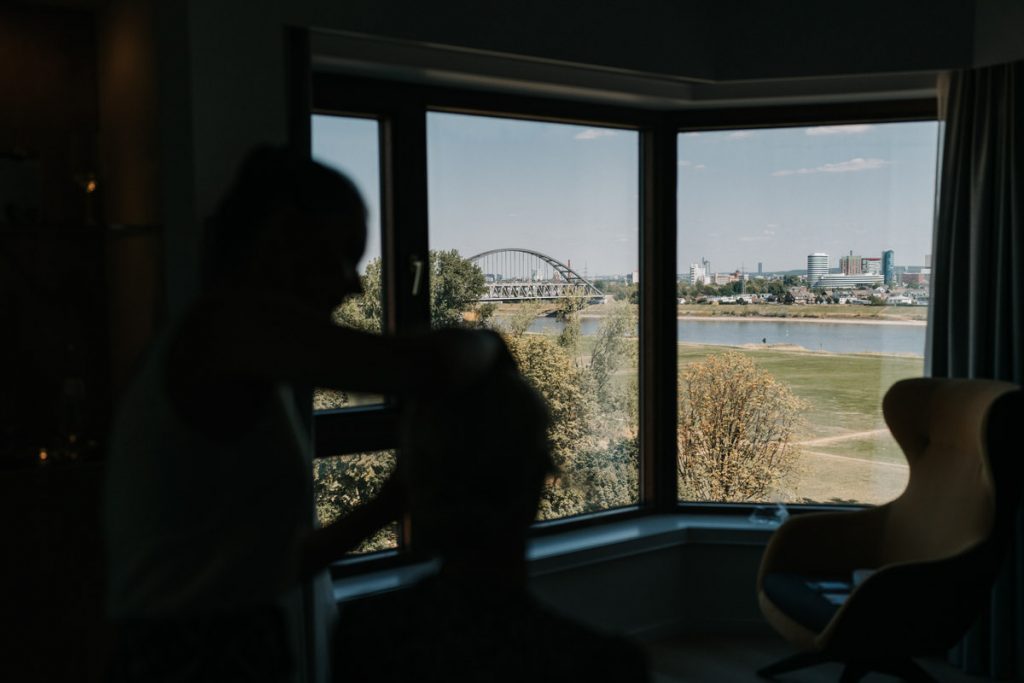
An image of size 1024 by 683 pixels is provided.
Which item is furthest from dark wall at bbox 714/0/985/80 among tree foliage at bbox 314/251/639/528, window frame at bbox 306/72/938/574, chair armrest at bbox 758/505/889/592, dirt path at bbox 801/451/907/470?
chair armrest at bbox 758/505/889/592

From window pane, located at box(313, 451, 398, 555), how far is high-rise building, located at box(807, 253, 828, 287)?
1.84m

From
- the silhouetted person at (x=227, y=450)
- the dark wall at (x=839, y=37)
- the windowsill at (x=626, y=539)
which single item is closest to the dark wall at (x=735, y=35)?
the dark wall at (x=839, y=37)

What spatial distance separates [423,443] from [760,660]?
2.68m

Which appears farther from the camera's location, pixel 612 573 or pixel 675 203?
pixel 675 203

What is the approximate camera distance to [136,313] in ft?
7.31

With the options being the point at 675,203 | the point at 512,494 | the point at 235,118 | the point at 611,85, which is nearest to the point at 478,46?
the point at 611,85

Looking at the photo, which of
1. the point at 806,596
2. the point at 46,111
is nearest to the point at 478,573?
the point at 46,111

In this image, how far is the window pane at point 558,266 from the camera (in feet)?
10.5

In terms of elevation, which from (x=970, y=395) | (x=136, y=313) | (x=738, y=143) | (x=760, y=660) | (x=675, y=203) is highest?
(x=738, y=143)

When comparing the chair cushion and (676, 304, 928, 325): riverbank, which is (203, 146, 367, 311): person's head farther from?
(676, 304, 928, 325): riverbank

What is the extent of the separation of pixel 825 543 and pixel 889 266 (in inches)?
46.7

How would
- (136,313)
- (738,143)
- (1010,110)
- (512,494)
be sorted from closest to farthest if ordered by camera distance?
(512,494) < (136,313) < (1010,110) < (738,143)

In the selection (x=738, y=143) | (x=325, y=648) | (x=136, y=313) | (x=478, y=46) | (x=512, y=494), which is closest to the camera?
(x=512, y=494)

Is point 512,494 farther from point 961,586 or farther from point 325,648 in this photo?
point 961,586
